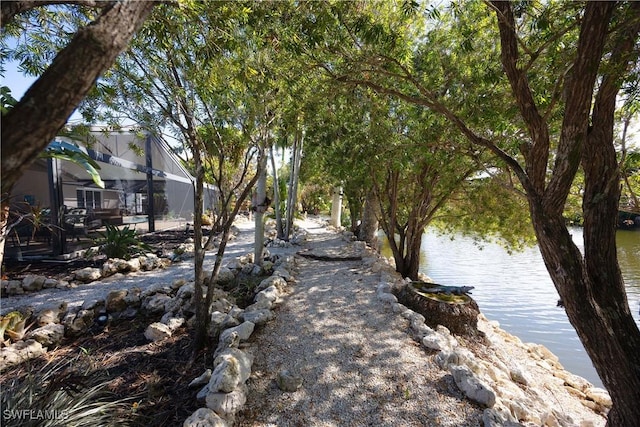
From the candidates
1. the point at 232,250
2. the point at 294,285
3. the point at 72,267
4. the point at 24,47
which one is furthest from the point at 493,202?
the point at 72,267

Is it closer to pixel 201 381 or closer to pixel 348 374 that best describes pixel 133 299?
pixel 201 381

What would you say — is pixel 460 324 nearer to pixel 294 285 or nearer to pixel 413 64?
pixel 294 285

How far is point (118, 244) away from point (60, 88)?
20.6 feet

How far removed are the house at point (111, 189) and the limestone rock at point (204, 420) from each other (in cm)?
200

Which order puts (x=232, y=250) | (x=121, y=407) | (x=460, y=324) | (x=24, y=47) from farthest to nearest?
(x=232, y=250), (x=460, y=324), (x=24, y=47), (x=121, y=407)

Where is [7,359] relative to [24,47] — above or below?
below

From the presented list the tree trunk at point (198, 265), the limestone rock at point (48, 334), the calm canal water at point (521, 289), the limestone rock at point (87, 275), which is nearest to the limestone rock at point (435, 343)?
the tree trunk at point (198, 265)

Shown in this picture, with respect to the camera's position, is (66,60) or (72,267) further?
(72,267)

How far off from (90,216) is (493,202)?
9.00 m

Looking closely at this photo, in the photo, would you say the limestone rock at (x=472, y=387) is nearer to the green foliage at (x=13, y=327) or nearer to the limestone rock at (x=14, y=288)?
the green foliage at (x=13, y=327)

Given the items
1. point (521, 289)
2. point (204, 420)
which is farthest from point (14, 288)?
point (521, 289)

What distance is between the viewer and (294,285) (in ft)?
16.3

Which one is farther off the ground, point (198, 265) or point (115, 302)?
point (198, 265)

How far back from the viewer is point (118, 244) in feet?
19.8
